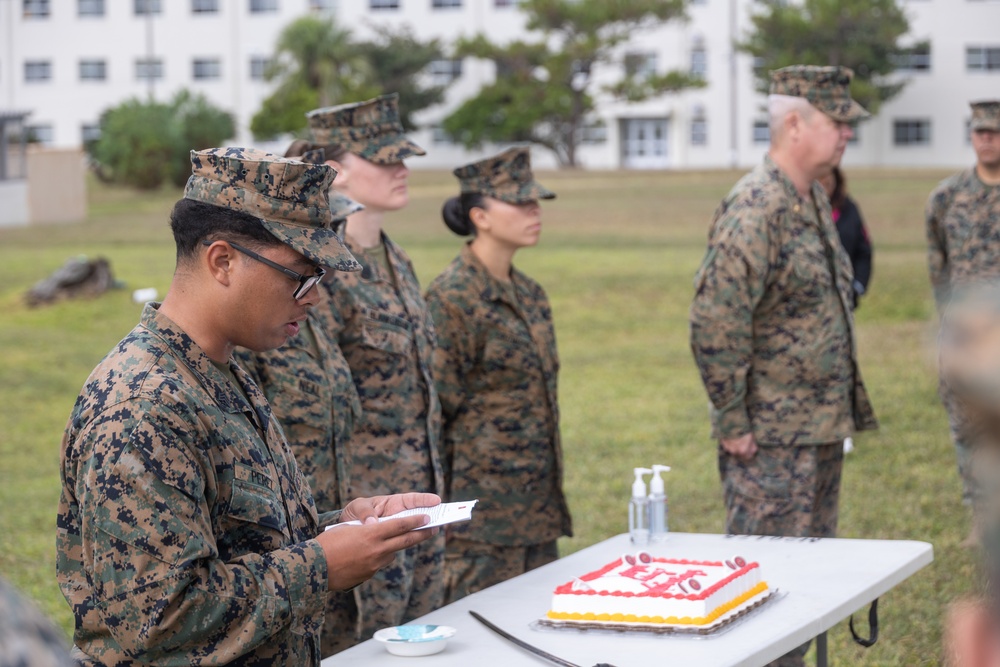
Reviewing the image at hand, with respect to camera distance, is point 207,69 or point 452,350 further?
point 207,69

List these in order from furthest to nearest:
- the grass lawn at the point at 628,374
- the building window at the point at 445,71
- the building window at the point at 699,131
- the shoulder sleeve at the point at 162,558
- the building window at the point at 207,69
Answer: the building window at the point at 207,69 < the building window at the point at 445,71 < the building window at the point at 699,131 < the grass lawn at the point at 628,374 < the shoulder sleeve at the point at 162,558

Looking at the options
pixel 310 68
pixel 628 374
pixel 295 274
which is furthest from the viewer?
pixel 310 68

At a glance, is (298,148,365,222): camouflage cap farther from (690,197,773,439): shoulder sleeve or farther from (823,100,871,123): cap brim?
(823,100,871,123): cap brim

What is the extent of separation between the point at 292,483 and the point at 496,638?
892 millimetres

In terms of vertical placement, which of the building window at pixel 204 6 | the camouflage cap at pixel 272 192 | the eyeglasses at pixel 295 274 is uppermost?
the building window at pixel 204 6

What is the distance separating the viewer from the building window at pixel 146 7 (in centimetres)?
5831

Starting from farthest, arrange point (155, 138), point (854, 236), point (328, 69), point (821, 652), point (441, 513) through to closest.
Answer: point (328, 69)
point (155, 138)
point (854, 236)
point (821, 652)
point (441, 513)

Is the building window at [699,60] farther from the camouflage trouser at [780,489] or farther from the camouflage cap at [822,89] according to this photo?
the camouflage trouser at [780,489]

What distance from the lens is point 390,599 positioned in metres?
4.40

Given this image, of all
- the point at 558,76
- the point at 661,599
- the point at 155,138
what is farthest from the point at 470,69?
the point at 661,599

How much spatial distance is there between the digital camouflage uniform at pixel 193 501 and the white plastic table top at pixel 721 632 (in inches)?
27.8

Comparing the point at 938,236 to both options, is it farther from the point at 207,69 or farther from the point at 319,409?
the point at 207,69

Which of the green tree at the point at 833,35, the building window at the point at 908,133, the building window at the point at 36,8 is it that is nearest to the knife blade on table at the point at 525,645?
the green tree at the point at 833,35

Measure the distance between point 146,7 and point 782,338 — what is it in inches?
2268
